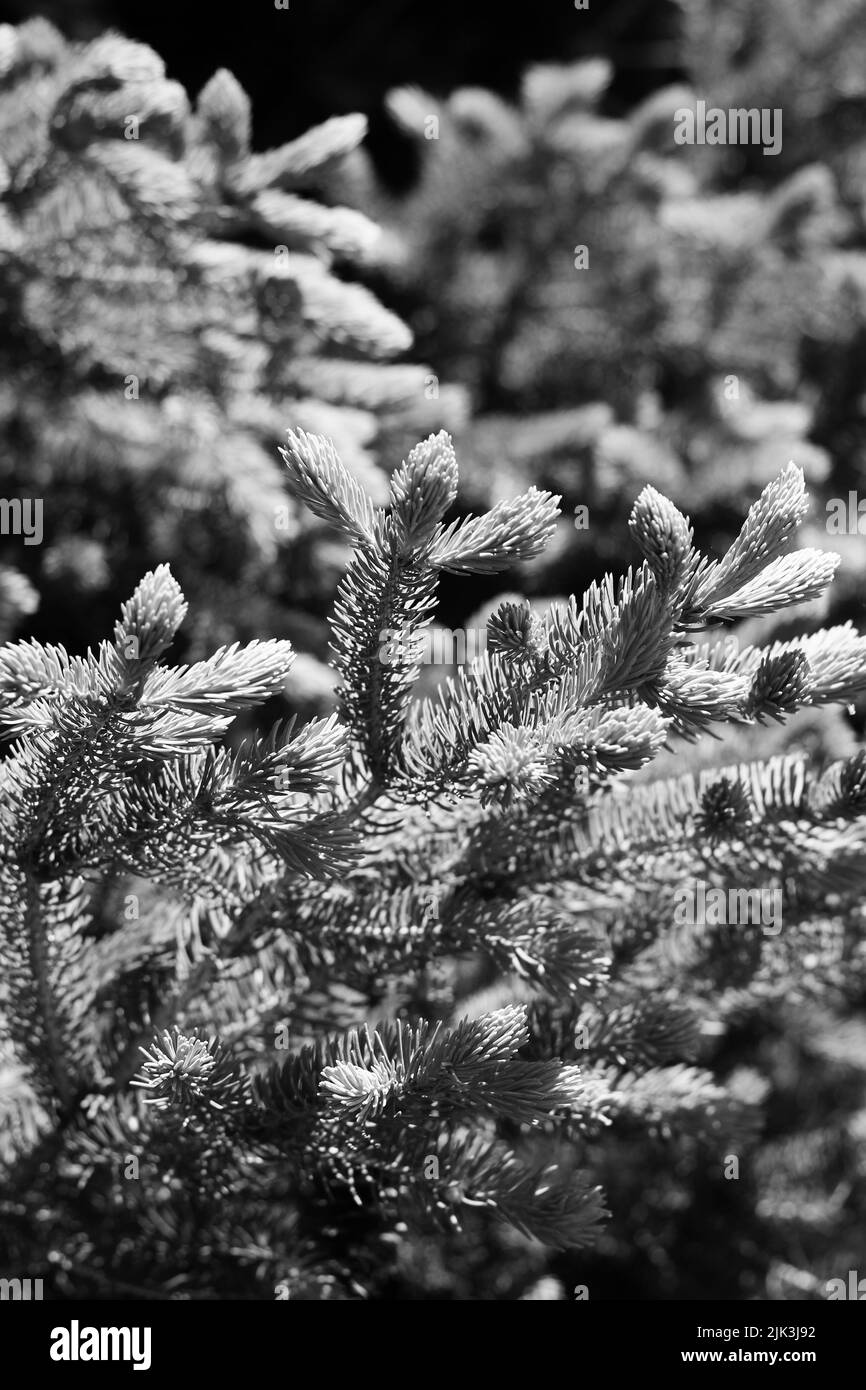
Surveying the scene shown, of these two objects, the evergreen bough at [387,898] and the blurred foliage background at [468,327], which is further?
the blurred foliage background at [468,327]

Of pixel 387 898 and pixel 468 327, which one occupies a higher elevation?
pixel 468 327

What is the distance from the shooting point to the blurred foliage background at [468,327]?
3.26ft

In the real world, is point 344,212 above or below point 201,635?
above

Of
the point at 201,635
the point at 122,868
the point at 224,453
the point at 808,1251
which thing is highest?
the point at 224,453

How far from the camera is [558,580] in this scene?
55.2 inches

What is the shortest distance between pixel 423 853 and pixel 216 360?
0.61m

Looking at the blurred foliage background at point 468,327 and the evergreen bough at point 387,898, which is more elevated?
the blurred foliage background at point 468,327

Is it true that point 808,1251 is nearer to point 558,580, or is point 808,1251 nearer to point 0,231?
point 558,580

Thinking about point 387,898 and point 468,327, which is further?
point 468,327

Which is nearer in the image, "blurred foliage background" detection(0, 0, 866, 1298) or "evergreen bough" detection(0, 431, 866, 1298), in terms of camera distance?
"evergreen bough" detection(0, 431, 866, 1298)

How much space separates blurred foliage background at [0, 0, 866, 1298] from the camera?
39.2 inches

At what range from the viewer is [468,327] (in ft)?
4.63

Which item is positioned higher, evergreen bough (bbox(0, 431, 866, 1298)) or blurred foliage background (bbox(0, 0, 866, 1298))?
blurred foliage background (bbox(0, 0, 866, 1298))
